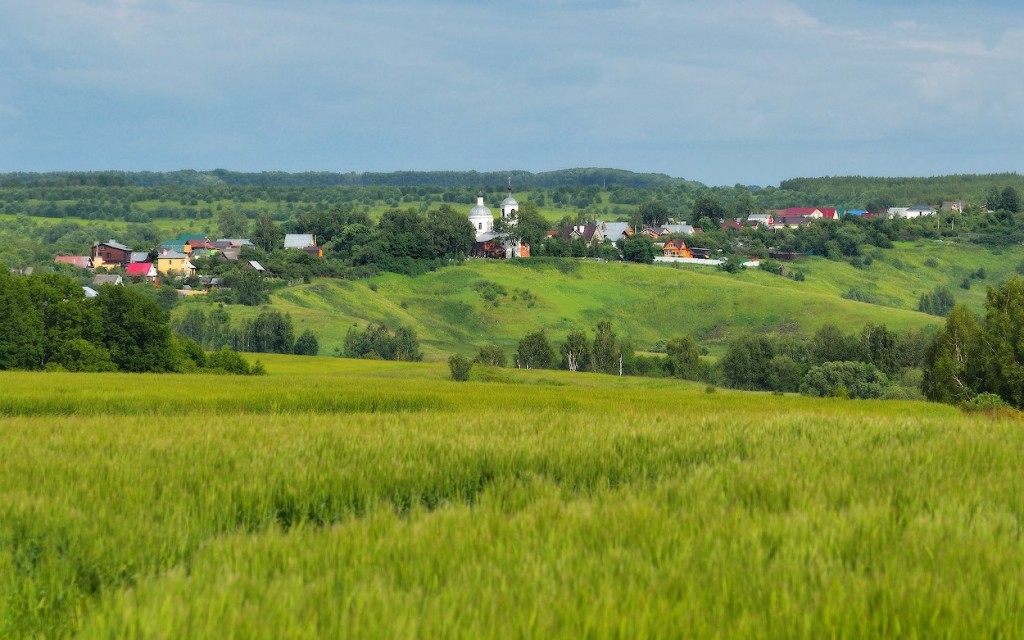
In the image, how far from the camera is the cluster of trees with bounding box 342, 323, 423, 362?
115125 mm

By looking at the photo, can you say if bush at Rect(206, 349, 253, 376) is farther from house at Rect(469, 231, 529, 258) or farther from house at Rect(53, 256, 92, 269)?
house at Rect(53, 256, 92, 269)

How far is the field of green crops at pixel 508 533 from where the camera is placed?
6.57m

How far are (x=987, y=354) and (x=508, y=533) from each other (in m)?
57.6

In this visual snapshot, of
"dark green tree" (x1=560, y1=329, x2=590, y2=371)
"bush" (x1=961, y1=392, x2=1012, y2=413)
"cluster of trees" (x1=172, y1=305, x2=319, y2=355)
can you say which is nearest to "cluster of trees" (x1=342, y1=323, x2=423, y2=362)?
"cluster of trees" (x1=172, y1=305, x2=319, y2=355)

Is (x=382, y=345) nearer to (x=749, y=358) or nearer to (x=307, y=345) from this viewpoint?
(x=307, y=345)

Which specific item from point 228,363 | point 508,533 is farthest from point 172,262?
point 508,533

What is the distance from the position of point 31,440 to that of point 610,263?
167 metres

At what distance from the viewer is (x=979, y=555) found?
7832 millimetres

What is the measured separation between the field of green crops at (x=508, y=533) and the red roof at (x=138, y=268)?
557 ft

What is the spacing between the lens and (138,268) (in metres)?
180

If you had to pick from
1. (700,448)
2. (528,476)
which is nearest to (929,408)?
(700,448)

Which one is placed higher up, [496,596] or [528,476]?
[496,596]

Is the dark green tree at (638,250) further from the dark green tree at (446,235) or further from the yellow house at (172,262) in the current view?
the yellow house at (172,262)

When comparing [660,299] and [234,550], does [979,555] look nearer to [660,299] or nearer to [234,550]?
[234,550]
